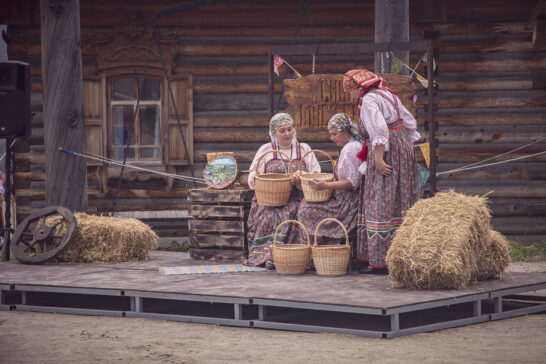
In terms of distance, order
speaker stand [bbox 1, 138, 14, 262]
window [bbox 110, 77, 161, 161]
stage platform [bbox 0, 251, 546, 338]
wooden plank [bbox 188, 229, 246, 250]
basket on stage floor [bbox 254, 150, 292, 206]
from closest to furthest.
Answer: stage platform [bbox 0, 251, 546, 338], basket on stage floor [bbox 254, 150, 292, 206], wooden plank [bbox 188, 229, 246, 250], speaker stand [bbox 1, 138, 14, 262], window [bbox 110, 77, 161, 161]

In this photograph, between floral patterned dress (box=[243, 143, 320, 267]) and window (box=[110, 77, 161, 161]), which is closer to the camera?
floral patterned dress (box=[243, 143, 320, 267])

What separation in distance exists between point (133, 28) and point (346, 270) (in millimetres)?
5680

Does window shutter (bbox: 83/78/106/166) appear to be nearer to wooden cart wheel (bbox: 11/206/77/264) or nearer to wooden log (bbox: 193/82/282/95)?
wooden log (bbox: 193/82/282/95)

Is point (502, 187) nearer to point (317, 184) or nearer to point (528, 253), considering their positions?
point (528, 253)

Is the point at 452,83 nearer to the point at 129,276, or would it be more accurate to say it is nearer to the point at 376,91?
the point at 376,91

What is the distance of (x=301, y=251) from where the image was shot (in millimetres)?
6699

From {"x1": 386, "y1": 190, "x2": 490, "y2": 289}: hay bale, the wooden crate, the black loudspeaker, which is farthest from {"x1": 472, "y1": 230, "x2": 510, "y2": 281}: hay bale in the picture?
the black loudspeaker

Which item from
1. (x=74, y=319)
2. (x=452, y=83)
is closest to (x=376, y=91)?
(x=74, y=319)

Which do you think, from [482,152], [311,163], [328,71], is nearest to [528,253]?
[482,152]

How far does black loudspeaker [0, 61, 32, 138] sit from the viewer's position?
838 centimetres

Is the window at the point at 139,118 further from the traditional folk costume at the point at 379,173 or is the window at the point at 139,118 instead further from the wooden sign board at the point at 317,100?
the traditional folk costume at the point at 379,173

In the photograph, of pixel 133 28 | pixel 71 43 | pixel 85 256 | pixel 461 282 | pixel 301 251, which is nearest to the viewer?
pixel 461 282

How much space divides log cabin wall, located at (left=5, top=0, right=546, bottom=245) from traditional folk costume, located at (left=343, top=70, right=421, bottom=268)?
176 inches

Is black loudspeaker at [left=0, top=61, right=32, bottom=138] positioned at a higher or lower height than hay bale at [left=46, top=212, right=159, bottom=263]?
higher
